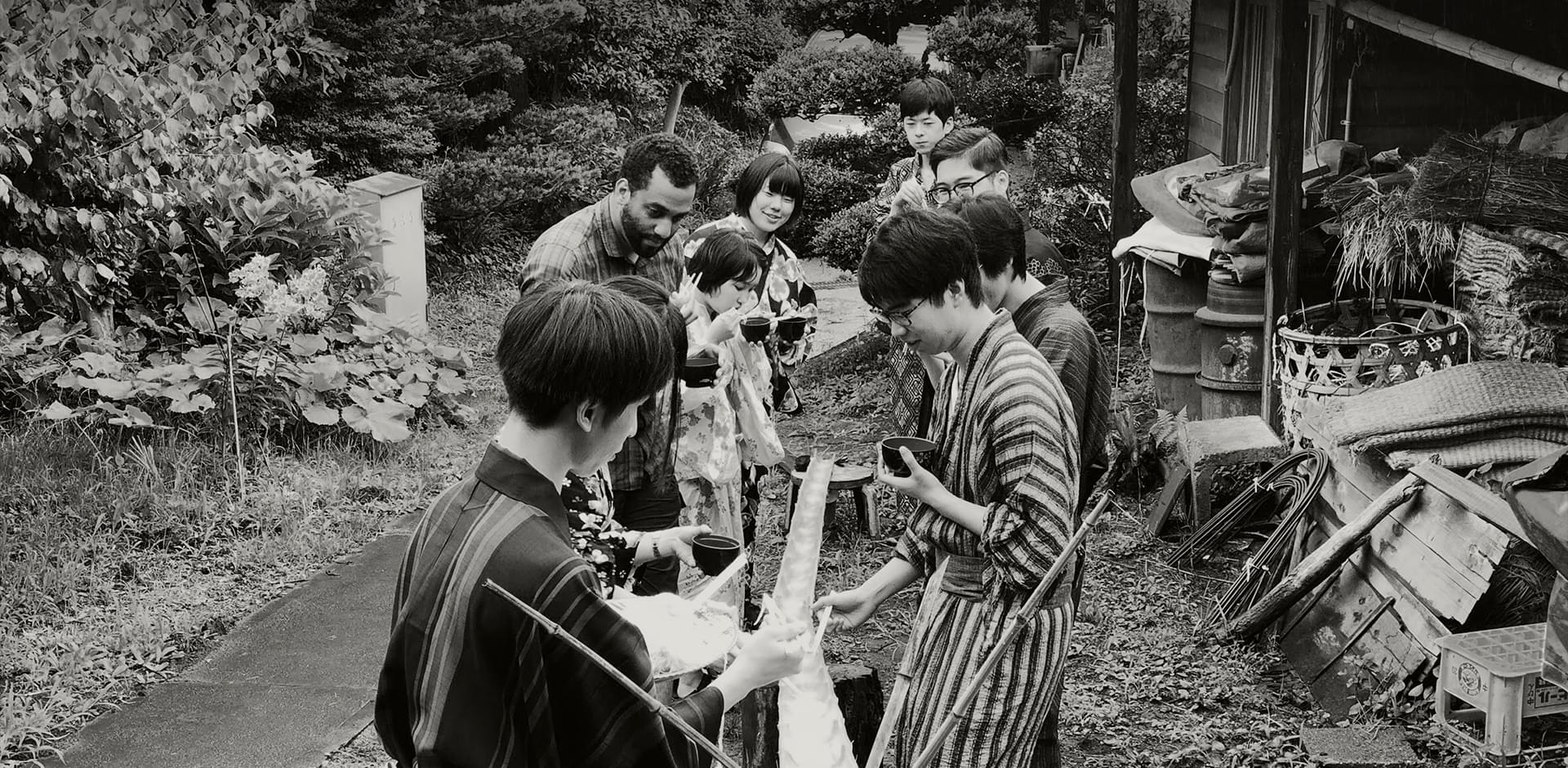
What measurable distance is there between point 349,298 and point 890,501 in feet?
12.4

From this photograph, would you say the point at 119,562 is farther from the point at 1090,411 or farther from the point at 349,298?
the point at 1090,411

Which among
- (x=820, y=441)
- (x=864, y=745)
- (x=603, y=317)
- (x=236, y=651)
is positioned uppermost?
(x=603, y=317)

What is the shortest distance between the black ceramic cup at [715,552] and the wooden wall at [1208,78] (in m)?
8.31

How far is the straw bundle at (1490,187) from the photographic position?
5.16m

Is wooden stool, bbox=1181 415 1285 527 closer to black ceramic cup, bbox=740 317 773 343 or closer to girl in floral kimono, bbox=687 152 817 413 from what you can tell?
girl in floral kimono, bbox=687 152 817 413

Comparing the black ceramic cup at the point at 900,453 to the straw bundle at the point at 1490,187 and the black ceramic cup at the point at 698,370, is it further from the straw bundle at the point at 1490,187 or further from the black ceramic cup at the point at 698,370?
the straw bundle at the point at 1490,187

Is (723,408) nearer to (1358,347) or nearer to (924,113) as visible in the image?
(1358,347)

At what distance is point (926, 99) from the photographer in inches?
286

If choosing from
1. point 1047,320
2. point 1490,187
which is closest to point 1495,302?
point 1490,187

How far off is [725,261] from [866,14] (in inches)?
490

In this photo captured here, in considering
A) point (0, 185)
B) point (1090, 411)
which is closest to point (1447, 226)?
point (1090, 411)

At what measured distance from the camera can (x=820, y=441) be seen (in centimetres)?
834

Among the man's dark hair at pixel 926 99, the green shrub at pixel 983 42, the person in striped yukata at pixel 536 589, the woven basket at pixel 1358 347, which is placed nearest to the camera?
the person in striped yukata at pixel 536 589

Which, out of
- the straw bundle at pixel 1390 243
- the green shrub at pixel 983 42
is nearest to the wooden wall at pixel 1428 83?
the straw bundle at pixel 1390 243
